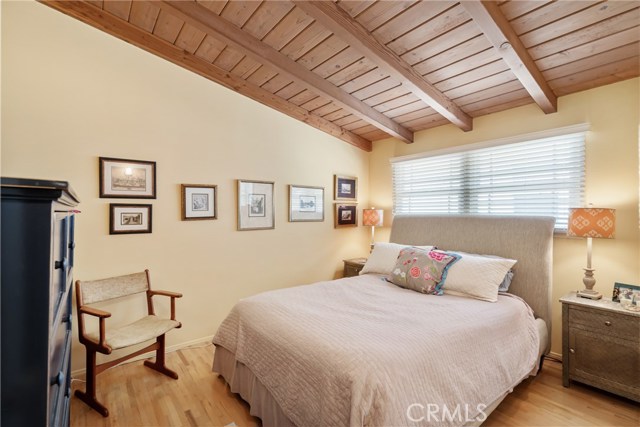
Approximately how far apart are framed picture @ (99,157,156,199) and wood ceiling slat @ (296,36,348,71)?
166 centimetres

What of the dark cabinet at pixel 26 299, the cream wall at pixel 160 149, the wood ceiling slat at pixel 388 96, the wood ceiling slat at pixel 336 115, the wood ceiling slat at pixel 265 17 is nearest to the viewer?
the dark cabinet at pixel 26 299

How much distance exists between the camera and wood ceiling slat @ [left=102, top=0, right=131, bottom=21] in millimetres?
2340

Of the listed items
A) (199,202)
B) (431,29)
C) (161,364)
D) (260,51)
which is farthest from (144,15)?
(161,364)

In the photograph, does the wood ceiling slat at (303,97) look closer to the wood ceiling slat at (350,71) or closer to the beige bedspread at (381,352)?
the wood ceiling slat at (350,71)

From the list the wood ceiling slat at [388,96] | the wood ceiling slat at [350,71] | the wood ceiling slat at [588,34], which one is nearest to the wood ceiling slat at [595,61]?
the wood ceiling slat at [588,34]

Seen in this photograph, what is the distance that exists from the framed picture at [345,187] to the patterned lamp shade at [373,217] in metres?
0.33

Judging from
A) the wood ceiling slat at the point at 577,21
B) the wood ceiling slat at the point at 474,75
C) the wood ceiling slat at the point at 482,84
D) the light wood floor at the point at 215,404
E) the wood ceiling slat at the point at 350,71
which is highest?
the wood ceiling slat at the point at 350,71

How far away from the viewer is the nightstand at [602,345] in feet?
6.56

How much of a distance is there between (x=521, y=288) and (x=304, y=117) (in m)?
2.86

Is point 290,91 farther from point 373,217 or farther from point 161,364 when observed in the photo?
point 161,364

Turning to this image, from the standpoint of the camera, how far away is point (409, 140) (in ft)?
12.6

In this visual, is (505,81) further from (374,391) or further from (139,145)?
(139,145)

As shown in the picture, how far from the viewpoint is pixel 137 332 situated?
7.43ft

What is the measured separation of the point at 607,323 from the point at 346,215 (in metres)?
2.78
